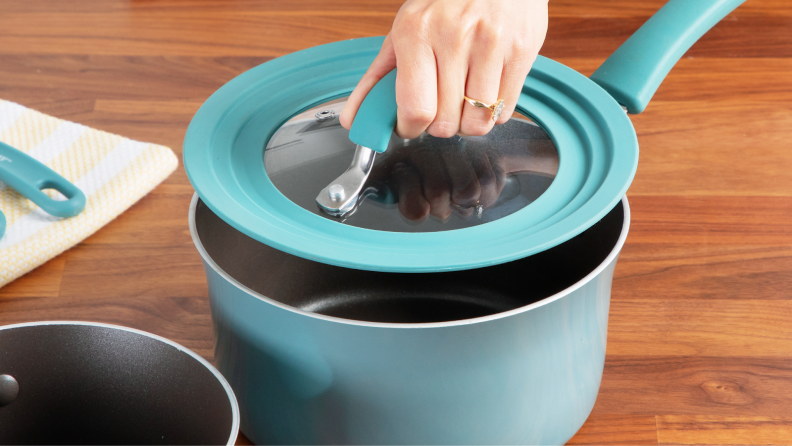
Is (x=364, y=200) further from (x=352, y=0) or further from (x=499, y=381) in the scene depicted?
(x=352, y=0)

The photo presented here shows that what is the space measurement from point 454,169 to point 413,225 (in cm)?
6

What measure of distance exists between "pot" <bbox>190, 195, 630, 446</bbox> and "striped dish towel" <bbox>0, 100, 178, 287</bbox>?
0.67ft

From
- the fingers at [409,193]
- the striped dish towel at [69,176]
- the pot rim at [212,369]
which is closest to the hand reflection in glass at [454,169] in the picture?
the fingers at [409,193]

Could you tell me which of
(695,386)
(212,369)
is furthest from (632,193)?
(212,369)

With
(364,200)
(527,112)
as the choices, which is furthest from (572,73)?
(364,200)

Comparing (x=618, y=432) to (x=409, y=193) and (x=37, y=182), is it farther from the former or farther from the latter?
(x=37, y=182)

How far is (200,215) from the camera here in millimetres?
479

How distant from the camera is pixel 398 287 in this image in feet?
2.09

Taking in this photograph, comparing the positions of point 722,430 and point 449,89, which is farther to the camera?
point 722,430

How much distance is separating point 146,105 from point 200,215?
39 centimetres

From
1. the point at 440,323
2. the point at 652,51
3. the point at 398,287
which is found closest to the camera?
the point at 440,323

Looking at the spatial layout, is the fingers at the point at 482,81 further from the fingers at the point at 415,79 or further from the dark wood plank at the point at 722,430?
the dark wood plank at the point at 722,430

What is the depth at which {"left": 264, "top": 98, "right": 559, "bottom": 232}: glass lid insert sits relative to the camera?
0.40 m

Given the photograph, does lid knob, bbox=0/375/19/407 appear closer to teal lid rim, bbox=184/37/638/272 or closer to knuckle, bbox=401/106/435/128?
teal lid rim, bbox=184/37/638/272
